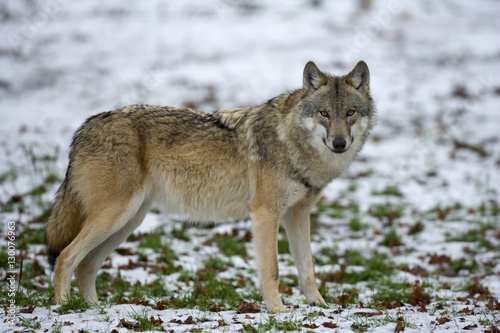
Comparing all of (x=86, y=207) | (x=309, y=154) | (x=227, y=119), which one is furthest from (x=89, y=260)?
(x=309, y=154)

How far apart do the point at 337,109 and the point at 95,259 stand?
2790 mm

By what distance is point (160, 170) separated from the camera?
195 inches

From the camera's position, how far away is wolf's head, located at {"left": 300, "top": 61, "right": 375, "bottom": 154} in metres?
4.61

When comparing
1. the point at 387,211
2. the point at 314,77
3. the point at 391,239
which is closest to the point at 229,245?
the point at 391,239

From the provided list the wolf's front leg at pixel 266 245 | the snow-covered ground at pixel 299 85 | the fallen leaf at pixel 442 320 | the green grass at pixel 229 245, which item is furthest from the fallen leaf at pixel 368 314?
the green grass at pixel 229 245

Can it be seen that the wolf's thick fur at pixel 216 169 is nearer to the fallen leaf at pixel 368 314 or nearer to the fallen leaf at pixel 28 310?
the fallen leaf at pixel 28 310

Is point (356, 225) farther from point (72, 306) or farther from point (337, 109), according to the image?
point (72, 306)

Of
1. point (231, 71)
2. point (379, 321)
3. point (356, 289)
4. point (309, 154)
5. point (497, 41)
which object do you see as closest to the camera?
point (379, 321)

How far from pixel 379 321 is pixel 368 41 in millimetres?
16492

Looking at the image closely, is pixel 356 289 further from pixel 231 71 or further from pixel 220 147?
pixel 231 71

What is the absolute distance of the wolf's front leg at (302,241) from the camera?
507 centimetres

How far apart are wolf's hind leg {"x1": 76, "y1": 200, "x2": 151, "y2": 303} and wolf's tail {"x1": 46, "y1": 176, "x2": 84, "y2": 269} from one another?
0.90 ft

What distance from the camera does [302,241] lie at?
515cm

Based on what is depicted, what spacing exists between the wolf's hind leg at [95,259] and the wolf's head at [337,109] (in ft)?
6.06
